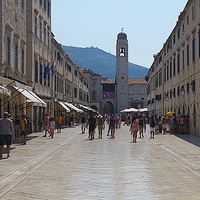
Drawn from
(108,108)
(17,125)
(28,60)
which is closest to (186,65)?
(28,60)

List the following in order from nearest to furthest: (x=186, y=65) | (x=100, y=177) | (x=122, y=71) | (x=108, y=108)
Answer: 1. (x=100, y=177)
2. (x=186, y=65)
3. (x=122, y=71)
4. (x=108, y=108)

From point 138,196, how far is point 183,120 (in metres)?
26.5

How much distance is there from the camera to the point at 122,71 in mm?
116562

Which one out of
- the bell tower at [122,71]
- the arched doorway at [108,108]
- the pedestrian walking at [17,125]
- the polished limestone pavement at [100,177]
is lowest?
the polished limestone pavement at [100,177]

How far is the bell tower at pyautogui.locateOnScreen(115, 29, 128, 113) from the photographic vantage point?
116 m

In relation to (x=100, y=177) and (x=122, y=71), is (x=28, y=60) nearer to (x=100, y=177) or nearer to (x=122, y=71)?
(x=100, y=177)

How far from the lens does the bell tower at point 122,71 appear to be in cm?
11550

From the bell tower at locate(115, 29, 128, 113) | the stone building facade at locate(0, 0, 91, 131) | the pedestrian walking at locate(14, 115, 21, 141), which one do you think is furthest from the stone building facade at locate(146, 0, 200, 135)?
the bell tower at locate(115, 29, 128, 113)

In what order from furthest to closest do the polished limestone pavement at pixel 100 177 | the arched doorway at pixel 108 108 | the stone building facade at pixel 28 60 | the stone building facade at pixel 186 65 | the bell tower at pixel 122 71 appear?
1. the arched doorway at pixel 108 108
2. the bell tower at pixel 122 71
3. the stone building facade at pixel 186 65
4. the stone building facade at pixel 28 60
5. the polished limestone pavement at pixel 100 177

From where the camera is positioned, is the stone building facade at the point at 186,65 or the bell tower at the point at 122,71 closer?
the stone building facade at the point at 186,65

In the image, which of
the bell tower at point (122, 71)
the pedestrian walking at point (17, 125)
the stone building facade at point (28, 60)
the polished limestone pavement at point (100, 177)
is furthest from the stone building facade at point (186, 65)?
the bell tower at point (122, 71)

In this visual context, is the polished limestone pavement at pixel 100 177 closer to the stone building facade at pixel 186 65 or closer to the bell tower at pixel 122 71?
the stone building facade at pixel 186 65

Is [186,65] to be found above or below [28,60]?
below

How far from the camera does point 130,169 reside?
46.7ft
